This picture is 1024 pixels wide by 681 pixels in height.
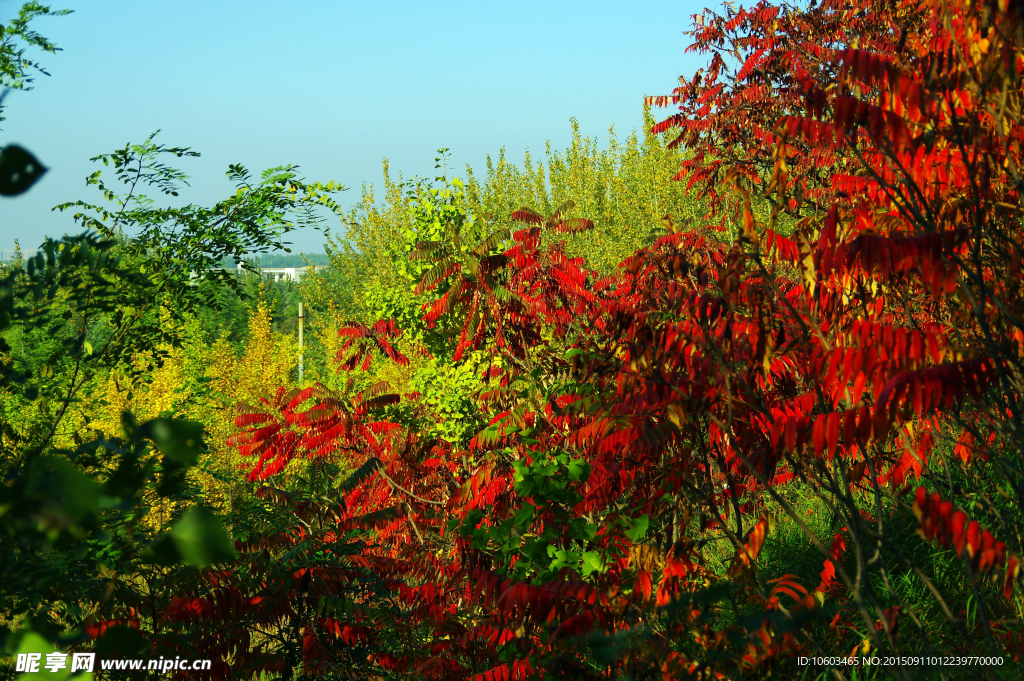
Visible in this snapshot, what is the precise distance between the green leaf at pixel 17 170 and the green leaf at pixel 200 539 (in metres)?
0.49

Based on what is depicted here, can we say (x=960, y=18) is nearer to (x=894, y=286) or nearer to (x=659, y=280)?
(x=894, y=286)

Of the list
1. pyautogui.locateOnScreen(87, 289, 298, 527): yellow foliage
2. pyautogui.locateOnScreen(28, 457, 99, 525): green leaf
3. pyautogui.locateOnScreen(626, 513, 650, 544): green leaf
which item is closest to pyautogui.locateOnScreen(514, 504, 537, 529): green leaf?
pyautogui.locateOnScreen(626, 513, 650, 544): green leaf

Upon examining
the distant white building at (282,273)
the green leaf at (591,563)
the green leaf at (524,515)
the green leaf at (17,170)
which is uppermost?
the distant white building at (282,273)

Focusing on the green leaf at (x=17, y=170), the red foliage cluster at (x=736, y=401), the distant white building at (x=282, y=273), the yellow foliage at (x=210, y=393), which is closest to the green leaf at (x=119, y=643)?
the green leaf at (x=17, y=170)

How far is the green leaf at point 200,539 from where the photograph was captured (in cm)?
89

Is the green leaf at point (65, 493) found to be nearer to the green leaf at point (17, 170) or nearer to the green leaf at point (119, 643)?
the green leaf at point (119, 643)

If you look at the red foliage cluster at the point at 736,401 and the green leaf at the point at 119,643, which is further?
the red foliage cluster at the point at 736,401

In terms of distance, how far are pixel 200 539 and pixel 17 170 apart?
0.54m

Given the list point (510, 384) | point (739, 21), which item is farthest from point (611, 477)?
point (739, 21)

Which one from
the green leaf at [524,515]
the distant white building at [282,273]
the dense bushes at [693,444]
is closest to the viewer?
the dense bushes at [693,444]

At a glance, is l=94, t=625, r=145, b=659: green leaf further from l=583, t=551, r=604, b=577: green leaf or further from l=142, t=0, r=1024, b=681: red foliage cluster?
l=583, t=551, r=604, b=577: green leaf

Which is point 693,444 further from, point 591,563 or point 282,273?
point 282,273

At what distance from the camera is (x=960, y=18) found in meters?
3.06

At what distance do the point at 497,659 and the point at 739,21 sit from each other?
20.8 ft
